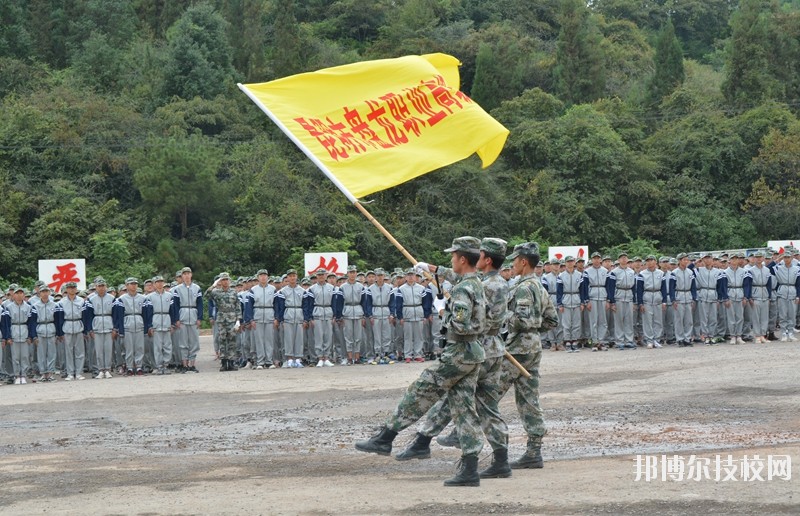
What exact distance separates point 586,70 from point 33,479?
159 ft

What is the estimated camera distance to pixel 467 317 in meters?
9.25

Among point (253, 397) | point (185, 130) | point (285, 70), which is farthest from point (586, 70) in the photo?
point (253, 397)

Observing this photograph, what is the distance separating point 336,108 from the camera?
12.2 m

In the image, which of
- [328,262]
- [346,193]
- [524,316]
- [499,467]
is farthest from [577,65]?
[499,467]

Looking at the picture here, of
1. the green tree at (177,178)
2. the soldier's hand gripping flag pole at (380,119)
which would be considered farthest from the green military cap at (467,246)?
the green tree at (177,178)

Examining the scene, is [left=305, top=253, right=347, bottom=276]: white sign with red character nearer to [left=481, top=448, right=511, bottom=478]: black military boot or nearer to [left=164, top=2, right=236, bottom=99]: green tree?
[left=481, top=448, right=511, bottom=478]: black military boot

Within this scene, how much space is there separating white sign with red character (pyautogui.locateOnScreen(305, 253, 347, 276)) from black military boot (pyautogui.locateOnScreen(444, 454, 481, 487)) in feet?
69.1

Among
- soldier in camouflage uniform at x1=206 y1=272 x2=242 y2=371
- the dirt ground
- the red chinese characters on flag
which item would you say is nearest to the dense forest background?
soldier in camouflage uniform at x1=206 y1=272 x2=242 y2=371

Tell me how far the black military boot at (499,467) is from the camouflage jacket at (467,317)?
0.88m

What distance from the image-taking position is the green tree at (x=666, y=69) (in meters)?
56.0

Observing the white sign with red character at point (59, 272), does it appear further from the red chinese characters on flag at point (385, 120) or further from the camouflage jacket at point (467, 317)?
the camouflage jacket at point (467, 317)

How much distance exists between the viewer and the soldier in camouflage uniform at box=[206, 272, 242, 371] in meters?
21.0

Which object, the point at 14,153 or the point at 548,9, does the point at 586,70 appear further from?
the point at 14,153

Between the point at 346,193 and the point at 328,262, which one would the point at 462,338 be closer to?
the point at 346,193
